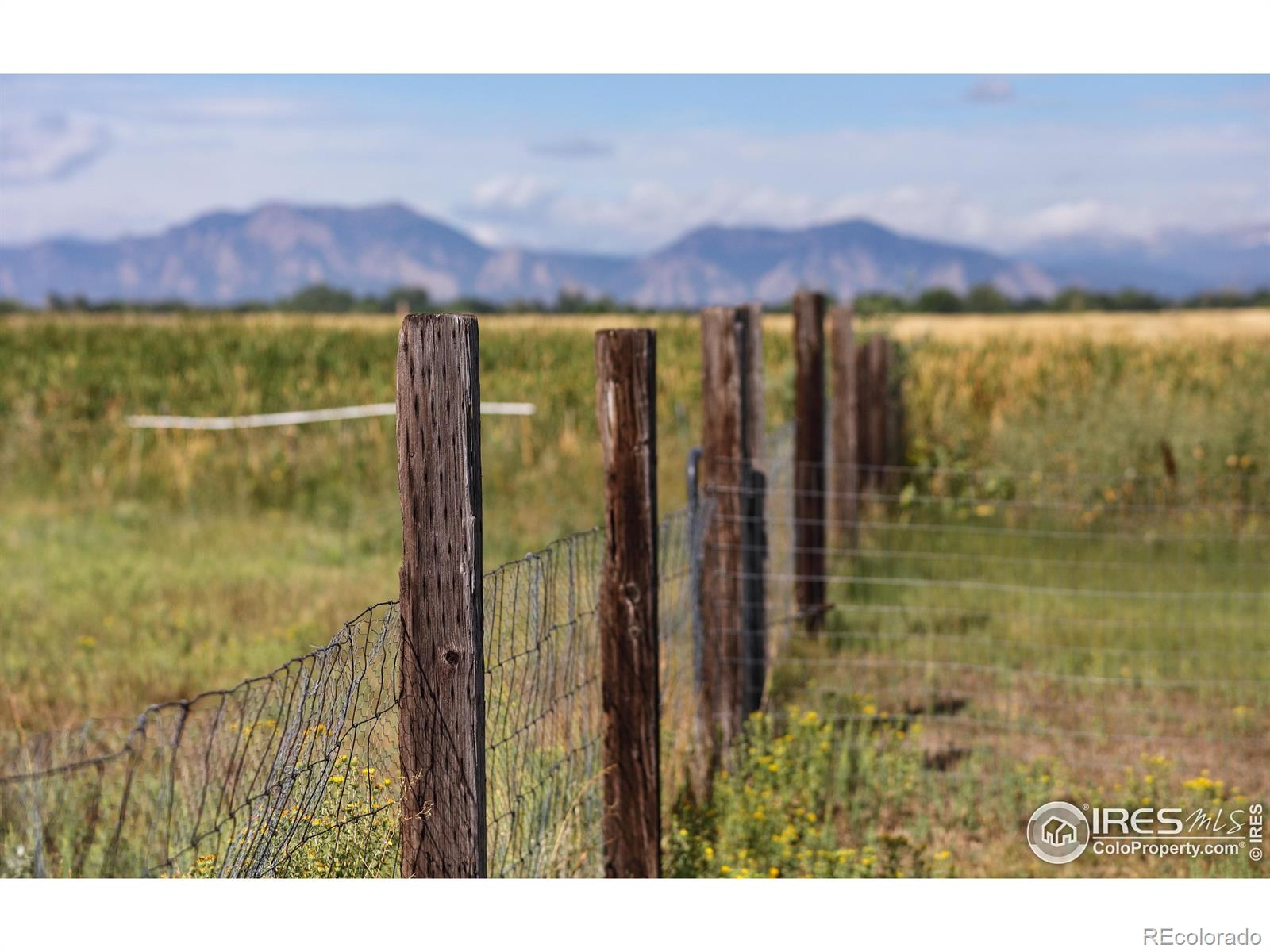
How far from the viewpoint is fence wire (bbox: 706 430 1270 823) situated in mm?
5707

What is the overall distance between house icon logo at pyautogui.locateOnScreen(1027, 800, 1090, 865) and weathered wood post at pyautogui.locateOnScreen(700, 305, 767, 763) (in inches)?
52.7

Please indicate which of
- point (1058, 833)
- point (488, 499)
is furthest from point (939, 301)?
point (1058, 833)

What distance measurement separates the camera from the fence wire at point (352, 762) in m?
2.59

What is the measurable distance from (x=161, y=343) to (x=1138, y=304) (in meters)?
95.0

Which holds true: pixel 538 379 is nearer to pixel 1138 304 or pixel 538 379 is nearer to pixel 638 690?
pixel 638 690

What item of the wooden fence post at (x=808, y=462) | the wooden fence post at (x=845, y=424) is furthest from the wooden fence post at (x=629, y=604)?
the wooden fence post at (x=845, y=424)

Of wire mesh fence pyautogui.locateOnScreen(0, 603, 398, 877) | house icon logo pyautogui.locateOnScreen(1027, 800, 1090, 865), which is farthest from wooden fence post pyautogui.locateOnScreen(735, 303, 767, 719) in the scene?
wire mesh fence pyautogui.locateOnScreen(0, 603, 398, 877)

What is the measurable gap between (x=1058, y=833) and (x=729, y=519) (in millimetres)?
1890

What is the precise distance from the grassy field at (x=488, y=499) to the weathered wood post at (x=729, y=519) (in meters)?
0.27

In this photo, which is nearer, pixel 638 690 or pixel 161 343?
pixel 638 690

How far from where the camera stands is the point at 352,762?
8.87 ft

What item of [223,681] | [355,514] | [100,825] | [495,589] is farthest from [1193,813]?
[355,514]

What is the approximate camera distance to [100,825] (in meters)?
4.66

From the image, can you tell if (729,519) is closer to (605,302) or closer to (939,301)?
(605,302)
